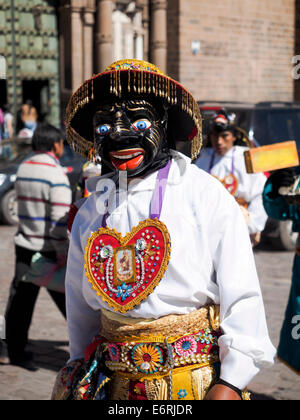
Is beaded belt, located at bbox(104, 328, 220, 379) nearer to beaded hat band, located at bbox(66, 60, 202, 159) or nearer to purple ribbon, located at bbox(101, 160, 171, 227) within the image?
purple ribbon, located at bbox(101, 160, 171, 227)

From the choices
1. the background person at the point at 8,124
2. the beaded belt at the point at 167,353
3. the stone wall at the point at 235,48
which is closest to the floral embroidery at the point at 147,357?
the beaded belt at the point at 167,353

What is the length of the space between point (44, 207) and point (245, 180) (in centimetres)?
194

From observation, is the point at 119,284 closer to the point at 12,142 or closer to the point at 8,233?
the point at 8,233

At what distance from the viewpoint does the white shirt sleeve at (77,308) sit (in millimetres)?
2906

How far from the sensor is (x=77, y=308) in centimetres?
294

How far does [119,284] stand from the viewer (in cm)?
272

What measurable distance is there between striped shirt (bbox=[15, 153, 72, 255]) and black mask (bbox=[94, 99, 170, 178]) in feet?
10.0

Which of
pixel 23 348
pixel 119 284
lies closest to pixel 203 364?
pixel 119 284

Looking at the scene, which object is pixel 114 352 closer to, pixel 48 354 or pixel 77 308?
pixel 77 308

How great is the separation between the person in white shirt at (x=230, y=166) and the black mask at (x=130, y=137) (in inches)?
149

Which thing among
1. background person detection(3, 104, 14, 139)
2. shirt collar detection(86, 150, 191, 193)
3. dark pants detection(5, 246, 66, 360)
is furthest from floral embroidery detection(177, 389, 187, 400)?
background person detection(3, 104, 14, 139)

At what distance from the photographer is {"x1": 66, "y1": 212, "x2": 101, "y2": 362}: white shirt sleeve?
291 cm

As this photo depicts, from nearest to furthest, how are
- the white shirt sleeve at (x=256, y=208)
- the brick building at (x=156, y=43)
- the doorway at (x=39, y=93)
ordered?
the white shirt sleeve at (x=256, y=208) < the brick building at (x=156, y=43) < the doorway at (x=39, y=93)

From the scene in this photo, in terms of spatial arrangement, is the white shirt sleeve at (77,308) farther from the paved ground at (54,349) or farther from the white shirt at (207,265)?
the paved ground at (54,349)
